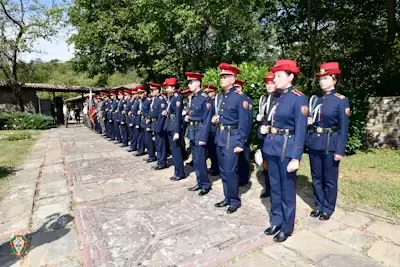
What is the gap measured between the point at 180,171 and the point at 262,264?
3178 millimetres

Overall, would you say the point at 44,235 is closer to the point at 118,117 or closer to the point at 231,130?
the point at 231,130

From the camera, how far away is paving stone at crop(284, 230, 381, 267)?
279cm

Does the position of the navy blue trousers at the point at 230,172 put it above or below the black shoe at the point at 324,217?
above

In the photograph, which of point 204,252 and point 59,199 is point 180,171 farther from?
point 204,252

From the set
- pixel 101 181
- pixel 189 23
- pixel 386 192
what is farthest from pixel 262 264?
pixel 189 23

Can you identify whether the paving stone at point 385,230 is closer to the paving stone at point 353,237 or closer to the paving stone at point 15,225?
the paving stone at point 353,237

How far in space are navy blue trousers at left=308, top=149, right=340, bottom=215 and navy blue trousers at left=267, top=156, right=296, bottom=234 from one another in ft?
2.52

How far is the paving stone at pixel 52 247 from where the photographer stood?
119 inches

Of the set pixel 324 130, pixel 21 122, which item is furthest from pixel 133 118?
pixel 21 122

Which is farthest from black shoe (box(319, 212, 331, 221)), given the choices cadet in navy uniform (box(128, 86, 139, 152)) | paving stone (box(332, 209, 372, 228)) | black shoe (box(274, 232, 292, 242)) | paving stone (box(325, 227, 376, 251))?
cadet in navy uniform (box(128, 86, 139, 152))

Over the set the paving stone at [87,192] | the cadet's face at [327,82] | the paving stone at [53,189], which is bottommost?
the paving stone at [53,189]

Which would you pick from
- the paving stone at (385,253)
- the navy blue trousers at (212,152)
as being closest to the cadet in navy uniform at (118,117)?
the navy blue trousers at (212,152)

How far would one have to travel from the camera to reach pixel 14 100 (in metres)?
21.6

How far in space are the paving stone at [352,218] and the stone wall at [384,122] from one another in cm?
464
